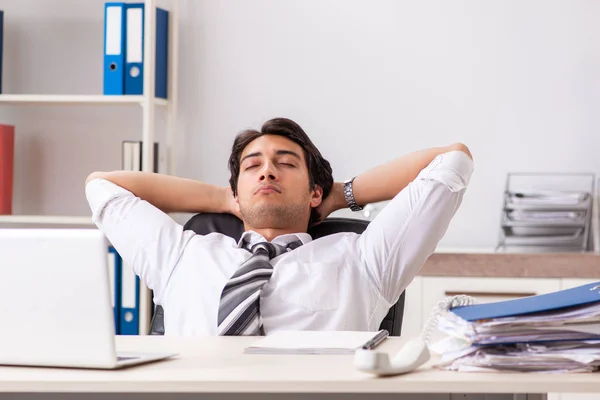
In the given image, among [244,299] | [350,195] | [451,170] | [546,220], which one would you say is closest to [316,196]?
[350,195]

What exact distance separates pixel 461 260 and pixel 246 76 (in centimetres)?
122

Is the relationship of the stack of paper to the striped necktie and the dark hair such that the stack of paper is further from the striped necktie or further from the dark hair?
the striped necktie

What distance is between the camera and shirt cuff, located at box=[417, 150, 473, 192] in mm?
1957

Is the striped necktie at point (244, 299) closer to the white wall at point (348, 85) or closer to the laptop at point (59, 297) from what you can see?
the laptop at point (59, 297)

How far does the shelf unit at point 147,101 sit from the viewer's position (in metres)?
3.08

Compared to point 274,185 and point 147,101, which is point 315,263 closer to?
point 274,185

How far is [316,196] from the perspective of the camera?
2.21m

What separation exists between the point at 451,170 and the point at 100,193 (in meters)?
0.89

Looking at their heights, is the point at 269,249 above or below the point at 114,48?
below

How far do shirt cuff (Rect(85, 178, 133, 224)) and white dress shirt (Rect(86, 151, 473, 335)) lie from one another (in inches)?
2.3

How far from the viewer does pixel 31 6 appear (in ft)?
11.6

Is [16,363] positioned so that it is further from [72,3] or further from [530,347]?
[72,3]

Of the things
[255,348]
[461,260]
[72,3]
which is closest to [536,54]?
[461,260]

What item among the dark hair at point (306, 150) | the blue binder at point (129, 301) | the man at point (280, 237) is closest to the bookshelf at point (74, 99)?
the blue binder at point (129, 301)
